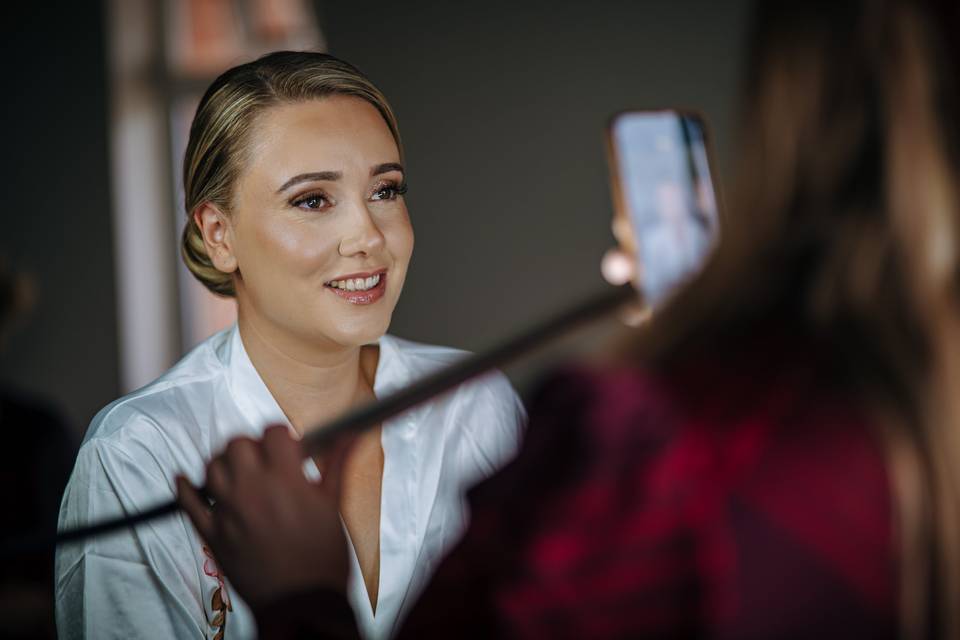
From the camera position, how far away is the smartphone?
600 mm

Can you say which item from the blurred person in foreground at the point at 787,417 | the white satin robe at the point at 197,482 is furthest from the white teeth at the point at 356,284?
the blurred person in foreground at the point at 787,417

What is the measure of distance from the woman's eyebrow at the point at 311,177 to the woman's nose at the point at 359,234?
3 centimetres

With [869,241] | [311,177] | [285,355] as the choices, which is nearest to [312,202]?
[311,177]

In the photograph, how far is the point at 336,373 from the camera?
845mm

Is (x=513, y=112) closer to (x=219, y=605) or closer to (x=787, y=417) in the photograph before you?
(x=219, y=605)

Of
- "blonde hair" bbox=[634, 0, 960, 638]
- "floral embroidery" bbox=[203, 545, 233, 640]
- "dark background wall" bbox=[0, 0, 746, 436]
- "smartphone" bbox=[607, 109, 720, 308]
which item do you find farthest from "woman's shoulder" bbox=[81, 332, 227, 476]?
"dark background wall" bbox=[0, 0, 746, 436]

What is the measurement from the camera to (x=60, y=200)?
219 centimetres

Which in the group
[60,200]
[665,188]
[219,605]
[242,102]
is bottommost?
[219,605]

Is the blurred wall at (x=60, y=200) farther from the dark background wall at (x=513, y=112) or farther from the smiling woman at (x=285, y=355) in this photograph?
the smiling woman at (x=285, y=355)

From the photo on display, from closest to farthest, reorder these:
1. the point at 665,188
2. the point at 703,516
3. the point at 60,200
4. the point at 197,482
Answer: the point at 703,516, the point at 665,188, the point at 197,482, the point at 60,200

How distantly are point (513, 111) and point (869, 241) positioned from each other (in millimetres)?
1789

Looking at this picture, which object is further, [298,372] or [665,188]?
[298,372]

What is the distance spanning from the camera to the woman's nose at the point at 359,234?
2.59 ft

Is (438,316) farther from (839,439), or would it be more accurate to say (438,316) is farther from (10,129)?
(839,439)
